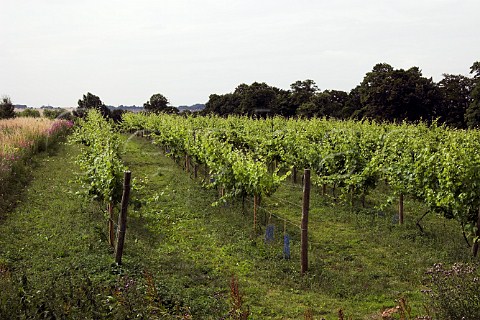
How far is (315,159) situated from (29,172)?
31.5ft

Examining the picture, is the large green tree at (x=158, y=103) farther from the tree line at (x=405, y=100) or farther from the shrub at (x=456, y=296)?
the shrub at (x=456, y=296)

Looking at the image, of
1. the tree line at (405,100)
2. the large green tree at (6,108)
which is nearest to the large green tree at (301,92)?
the tree line at (405,100)

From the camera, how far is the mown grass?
5.32 meters

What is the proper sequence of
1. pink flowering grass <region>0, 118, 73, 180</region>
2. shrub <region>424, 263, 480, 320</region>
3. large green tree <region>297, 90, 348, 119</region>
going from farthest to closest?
large green tree <region>297, 90, 348, 119</region> → pink flowering grass <region>0, 118, 73, 180</region> → shrub <region>424, 263, 480, 320</region>

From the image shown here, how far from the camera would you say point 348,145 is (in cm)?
→ 1199

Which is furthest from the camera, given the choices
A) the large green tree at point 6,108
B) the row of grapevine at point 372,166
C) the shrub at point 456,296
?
the large green tree at point 6,108

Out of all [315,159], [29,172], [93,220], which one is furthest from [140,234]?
[29,172]

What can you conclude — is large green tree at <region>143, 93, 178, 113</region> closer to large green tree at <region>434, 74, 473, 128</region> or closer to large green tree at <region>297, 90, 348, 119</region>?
large green tree at <region>297, 90, 348, 119</region>

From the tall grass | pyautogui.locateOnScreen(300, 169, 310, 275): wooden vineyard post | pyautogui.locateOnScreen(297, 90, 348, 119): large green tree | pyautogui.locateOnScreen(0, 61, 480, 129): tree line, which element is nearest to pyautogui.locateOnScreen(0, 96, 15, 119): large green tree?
pyautogui.locateOnScreen(0, 61, 480, 129): tree line

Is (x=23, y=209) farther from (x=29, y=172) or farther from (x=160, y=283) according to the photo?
(x=160, y=283)

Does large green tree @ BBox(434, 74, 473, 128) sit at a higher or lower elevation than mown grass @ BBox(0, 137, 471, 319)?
higher

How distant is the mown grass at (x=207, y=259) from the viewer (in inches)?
210

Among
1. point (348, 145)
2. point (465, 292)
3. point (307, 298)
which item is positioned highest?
point (348, 145)

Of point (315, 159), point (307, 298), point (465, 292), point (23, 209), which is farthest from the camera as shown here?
point (315, 159)
